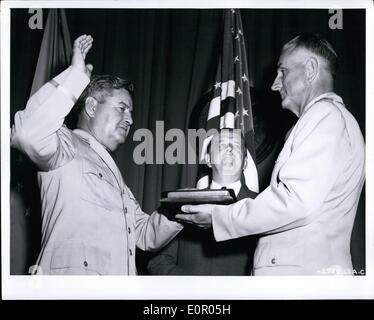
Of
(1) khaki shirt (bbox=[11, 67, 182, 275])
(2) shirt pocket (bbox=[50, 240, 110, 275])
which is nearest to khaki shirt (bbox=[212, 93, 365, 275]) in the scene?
(1) khaki shirt (bbox=[11, 67, 182, 275])

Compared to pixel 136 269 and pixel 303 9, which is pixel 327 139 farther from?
pixel 136 269

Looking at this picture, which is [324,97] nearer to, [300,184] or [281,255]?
[300,184]

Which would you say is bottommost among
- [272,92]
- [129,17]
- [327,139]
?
[327,139]

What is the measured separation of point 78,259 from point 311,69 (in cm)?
142

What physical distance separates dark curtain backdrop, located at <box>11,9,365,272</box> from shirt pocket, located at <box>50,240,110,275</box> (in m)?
0.22

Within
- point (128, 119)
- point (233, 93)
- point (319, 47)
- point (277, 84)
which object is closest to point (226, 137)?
point (233, 93)

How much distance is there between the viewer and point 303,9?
353 centimetres

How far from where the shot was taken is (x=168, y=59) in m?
3.61

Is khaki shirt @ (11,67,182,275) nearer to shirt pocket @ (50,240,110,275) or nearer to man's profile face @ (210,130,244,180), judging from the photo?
shirt pocket @ (50,240,110,275)

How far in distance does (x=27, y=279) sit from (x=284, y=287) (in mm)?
1205

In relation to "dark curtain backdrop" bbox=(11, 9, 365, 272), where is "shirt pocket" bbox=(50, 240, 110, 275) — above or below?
below

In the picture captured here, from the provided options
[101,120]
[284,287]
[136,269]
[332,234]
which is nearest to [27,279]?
[136,269]

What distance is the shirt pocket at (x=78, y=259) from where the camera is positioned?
3.31 m

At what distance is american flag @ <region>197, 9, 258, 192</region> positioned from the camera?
11.5ft
